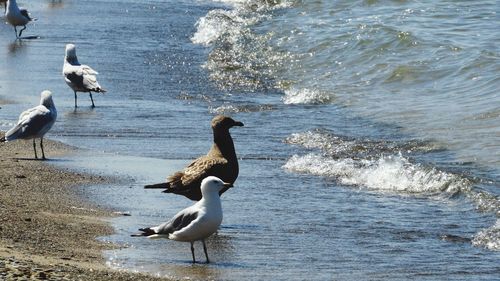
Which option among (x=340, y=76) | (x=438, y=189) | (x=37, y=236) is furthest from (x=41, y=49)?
(x=37, y=236)

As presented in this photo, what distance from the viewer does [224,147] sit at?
1053cm

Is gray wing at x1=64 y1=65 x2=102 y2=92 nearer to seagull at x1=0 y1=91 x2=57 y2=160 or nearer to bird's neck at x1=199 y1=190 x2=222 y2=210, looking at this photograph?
seagull at x1=0 y1=91 x2=57 y2=160

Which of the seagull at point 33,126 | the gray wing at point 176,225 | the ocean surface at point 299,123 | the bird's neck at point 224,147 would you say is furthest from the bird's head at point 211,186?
the seagull at point 33,126

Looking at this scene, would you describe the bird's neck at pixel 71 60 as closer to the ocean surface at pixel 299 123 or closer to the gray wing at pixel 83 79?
the ocean surface at pixel 299 123

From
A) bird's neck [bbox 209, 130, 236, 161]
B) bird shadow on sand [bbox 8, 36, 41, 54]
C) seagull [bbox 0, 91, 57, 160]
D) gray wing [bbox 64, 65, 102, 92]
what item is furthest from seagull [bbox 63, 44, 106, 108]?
bird's neck [bbox 209, 130, 236, 161]

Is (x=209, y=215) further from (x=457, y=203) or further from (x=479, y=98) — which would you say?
(x=479, y=98)

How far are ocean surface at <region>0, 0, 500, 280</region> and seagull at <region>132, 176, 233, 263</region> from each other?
0.62 feet

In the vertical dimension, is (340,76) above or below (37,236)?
below

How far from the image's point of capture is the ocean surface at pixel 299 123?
9039 mm

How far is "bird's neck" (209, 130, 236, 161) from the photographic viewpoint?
10461 millimetres

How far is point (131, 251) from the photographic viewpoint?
8641 millimetres

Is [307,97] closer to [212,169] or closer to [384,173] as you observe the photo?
[384,173]

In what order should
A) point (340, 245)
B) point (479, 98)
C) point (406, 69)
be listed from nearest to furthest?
point (340, 245), point (479, 98), point (406, 69)

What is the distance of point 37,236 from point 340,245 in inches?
90.9
